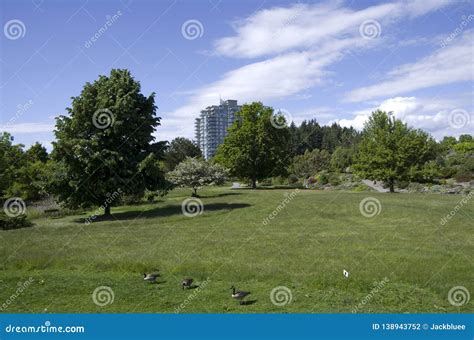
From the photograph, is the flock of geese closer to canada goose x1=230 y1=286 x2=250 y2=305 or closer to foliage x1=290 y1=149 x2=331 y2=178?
canada goose x1=230 y1=286 x2=250 y2=305

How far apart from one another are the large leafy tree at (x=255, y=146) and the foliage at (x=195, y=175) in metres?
10.9

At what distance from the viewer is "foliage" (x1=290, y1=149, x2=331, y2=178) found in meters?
95.5

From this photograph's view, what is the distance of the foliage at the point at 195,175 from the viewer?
165 feet

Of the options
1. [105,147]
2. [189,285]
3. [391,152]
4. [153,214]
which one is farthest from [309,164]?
[189,285]

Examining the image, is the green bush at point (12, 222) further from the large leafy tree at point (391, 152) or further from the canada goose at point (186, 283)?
the large leafy tree at point (391, 152)

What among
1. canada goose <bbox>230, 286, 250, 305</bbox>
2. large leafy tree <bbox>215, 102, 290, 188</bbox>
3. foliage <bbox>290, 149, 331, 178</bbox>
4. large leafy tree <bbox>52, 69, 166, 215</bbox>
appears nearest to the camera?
canada goose <bbox>230, 286, 250, 305</bbox>

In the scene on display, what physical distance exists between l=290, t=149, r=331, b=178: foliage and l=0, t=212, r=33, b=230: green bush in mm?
68066

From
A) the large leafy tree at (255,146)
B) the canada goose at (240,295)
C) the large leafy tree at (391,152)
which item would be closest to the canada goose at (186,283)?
the canada goose at (240,295)

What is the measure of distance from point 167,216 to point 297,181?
199 ft

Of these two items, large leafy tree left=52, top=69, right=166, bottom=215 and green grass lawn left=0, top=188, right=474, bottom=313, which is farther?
large leafy tree left=52, top=69, right=166, bottom=215

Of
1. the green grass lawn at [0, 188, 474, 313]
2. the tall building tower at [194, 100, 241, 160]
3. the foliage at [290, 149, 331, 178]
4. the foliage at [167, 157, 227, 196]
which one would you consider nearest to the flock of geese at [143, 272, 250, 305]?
the green grass lawn at [0, 188, 474, 313]

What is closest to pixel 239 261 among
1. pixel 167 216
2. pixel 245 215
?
pixel 245 215

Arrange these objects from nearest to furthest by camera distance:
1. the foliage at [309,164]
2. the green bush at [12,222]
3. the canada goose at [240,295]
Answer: the canada goose at [240,295], the green bush at [12,222], the foliage at [309,164]

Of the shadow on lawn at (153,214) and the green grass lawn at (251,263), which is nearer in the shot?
the green grass lawn at (251,263)
